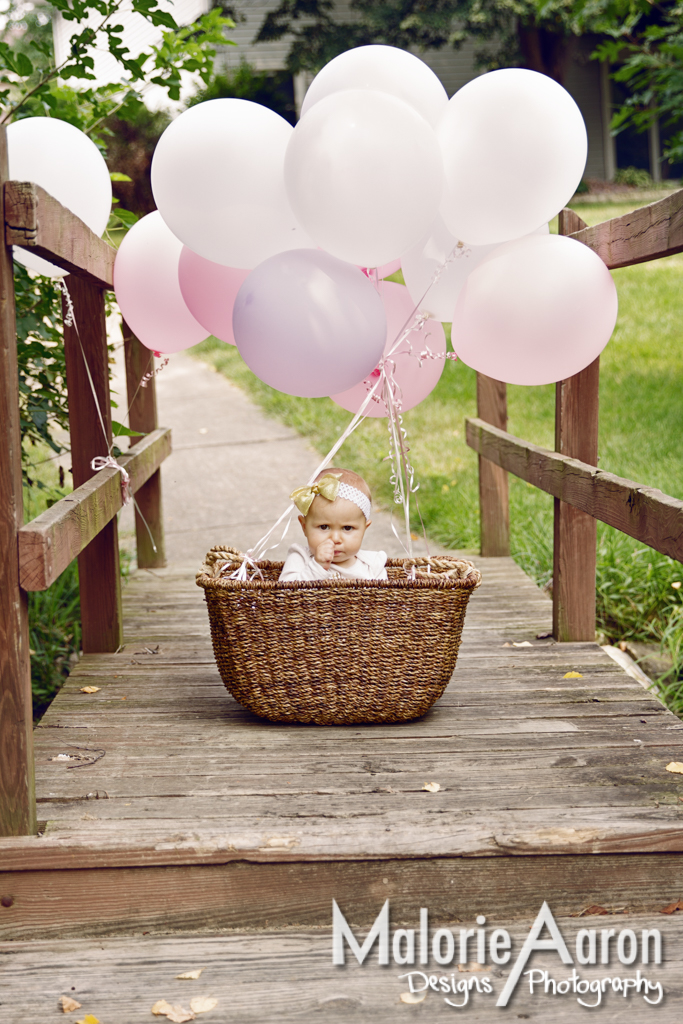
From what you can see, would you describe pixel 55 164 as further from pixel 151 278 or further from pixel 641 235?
pixel 641 235

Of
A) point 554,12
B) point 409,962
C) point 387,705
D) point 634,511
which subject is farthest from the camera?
point 554,12

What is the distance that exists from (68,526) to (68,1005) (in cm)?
102

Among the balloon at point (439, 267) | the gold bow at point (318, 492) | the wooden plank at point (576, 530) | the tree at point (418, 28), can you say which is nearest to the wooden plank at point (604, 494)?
the wooden plank at point (576, 530)

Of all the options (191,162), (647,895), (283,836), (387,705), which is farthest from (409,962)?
(191,162)

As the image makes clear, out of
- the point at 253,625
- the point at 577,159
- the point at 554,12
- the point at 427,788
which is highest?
the point at 554,12

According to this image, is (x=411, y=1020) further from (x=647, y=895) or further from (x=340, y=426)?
(x=340, y=426)

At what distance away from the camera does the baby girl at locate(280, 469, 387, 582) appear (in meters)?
2.56

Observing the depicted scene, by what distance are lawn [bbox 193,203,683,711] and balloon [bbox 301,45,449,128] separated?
2187mm

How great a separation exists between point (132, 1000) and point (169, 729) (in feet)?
2.89

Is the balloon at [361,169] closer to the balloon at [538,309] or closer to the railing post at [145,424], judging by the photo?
the balloon at [538,309]

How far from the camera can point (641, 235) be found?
2.49 m

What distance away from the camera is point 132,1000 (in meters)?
1.83

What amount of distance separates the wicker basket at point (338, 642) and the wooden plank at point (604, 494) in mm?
416

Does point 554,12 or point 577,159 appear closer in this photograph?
point 577,159
